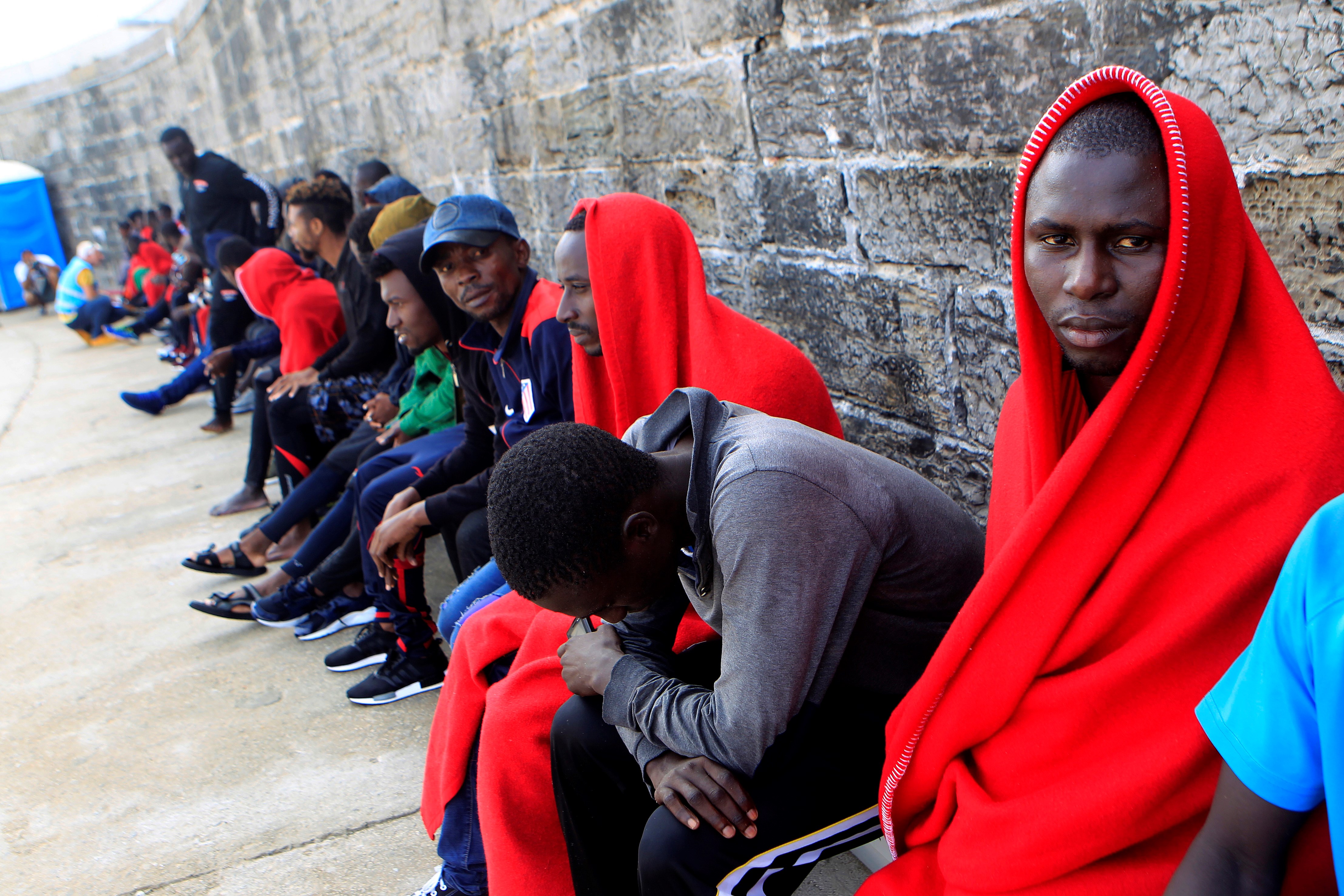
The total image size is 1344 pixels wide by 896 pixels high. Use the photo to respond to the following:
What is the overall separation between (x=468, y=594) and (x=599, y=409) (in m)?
0.63

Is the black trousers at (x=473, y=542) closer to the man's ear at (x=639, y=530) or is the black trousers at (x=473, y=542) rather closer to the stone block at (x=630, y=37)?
the man's ear at (x=639, y=530)

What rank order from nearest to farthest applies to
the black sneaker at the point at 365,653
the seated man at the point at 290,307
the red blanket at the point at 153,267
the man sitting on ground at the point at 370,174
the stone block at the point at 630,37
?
1. the stone block at the point at 630,37
2. the black sneaker at the point at 365,653
3. the seated man at the point at 290,307
4. the man sitting on ground at the point at 370,174
5. the red blanket at the point at 153,267

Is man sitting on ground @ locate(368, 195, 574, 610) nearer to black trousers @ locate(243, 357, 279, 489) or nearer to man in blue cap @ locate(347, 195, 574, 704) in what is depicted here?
man in blue cap @ locate(347, 195, 574, 704)

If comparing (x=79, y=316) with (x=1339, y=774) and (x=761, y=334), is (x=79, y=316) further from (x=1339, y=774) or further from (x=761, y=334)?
(x=1339, y=774)

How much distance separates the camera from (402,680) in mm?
3137

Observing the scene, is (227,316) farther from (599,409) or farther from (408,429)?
(599,409)

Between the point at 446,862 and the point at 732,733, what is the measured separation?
1037 millimetres

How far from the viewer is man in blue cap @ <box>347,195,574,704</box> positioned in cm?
284

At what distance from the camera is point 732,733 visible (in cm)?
144

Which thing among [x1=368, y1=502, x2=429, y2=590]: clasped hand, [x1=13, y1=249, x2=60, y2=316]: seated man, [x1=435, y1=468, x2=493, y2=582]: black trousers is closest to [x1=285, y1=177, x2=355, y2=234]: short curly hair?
[x1=368, y1=502, x2=429, y2=590]: clasped hand

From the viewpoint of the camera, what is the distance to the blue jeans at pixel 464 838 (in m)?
2.09

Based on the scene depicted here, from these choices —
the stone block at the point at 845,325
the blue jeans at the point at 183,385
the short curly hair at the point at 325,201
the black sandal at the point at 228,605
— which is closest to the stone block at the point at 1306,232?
the stone block at the point at 845,325

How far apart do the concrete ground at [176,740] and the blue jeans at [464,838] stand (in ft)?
0.85

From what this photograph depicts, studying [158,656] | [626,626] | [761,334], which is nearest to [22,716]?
[158,656]
